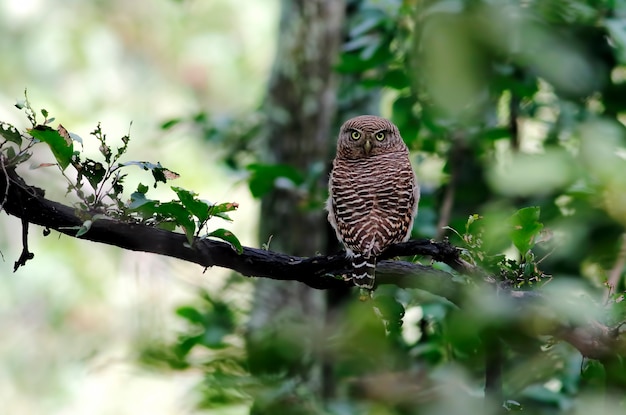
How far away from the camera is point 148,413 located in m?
6.57

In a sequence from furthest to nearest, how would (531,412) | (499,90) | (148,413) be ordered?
1. (148,413)
2. (499,90)
3. (531,412)

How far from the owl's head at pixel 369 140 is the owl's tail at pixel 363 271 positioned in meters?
0.91

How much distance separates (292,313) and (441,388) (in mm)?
1829

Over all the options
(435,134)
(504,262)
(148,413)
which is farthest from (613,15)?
(148,413)

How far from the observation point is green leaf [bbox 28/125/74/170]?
1602 millimetres

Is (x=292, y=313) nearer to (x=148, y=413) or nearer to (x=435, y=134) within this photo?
(x=435, y=134)

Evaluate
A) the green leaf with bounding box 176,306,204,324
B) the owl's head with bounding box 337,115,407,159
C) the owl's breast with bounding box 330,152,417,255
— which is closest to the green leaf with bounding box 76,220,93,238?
→ the owl's breast with bounding box 330,152,417,255

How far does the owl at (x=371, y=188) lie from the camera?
8.26 feet

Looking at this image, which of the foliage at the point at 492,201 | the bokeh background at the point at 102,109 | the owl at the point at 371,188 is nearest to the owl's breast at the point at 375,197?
the owl at the point at 371,188

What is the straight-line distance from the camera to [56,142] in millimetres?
1627

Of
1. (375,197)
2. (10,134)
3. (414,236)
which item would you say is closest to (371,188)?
(375,197)

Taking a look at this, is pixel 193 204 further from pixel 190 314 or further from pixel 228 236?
pixel 190 314

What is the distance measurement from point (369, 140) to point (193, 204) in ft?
4.42

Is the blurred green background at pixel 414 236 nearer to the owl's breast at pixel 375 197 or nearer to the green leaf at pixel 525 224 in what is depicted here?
the green leaf at pixel 525 224
